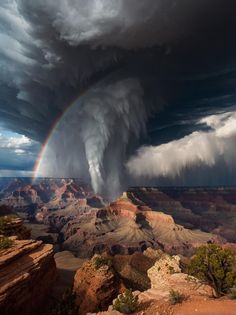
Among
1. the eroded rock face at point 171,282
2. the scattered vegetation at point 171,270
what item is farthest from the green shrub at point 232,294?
the scattered vegetation at point 171,270

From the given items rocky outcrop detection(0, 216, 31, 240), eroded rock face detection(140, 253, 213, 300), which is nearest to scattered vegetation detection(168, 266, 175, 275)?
eroded rock face detection(140, 253, 213, 300)

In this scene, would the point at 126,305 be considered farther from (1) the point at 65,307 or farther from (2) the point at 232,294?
(1) the point at 65,307

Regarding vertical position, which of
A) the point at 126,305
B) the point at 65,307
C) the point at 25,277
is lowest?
the point at 65,307

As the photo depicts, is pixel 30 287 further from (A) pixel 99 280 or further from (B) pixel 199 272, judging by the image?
(B) pixel 199 272

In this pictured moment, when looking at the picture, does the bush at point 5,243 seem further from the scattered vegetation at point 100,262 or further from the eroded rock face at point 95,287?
the scattered vegetation at point 100,262

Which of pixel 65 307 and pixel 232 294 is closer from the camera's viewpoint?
pixel 232 294

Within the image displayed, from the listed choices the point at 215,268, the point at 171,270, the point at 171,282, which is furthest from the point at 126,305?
the point at 171,270

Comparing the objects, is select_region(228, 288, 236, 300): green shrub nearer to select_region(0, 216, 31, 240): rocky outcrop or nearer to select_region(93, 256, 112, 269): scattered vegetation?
select_region(93, 256, 112, 269): scattered vegetation
